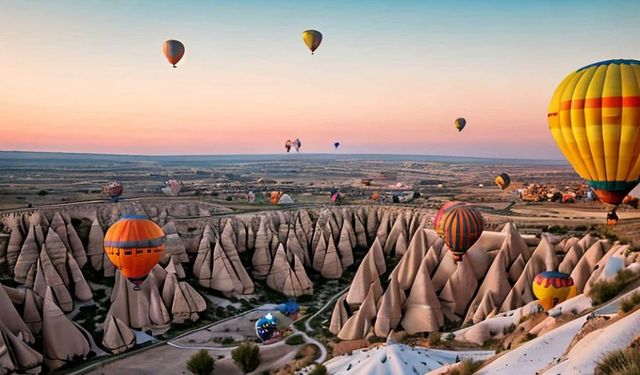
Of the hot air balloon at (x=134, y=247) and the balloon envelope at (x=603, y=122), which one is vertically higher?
the balloon envelope at (x=603, y=122)

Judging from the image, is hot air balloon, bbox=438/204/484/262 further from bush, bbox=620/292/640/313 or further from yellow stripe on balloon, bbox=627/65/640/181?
bush, bbox=620/292/640/313

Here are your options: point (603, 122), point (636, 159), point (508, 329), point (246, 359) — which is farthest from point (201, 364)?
point (636, 159)

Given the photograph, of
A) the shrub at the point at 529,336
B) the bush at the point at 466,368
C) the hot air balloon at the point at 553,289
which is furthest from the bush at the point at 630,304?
the hot air balloon at the point at 553,289

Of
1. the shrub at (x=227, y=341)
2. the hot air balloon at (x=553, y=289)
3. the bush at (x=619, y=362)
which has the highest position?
the bush at (x=619, y=362)

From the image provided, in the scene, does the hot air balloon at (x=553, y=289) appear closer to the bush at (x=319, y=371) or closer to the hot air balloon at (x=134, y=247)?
the bush at (x=319, y=371)

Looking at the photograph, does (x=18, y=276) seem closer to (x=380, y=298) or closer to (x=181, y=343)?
(x=181, y=343)

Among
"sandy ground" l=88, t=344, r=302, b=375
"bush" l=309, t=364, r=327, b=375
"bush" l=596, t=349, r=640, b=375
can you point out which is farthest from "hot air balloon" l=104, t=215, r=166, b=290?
"bush" l=596, t=349, r=640, b=375
